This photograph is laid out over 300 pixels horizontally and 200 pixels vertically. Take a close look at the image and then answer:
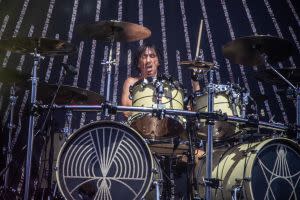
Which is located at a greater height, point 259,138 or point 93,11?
point 93,11

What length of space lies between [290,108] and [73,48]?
137 inches

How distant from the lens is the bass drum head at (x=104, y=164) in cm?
328

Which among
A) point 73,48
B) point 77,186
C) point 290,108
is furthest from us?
point 290,108

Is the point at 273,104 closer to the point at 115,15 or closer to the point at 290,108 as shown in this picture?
the point at 290,108

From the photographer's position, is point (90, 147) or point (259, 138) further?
point (259, 138)

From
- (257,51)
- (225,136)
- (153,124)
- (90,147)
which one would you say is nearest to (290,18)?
(257,51)

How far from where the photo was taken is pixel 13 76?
4.52 m

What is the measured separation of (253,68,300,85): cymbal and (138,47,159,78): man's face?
1809 mm

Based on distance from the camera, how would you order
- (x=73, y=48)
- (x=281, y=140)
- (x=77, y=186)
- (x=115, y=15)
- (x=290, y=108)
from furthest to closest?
(x=115, y=15)
(x=290, y=108)
(x=73, y=48)
(x=281, y=140)
(x=77, y=186)

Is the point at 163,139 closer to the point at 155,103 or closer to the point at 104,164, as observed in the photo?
the point at 155,103

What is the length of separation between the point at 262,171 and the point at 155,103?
47.9 inches

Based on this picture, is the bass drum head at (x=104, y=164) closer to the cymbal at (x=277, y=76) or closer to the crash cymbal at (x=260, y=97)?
the crash cymbal at (x=260, y=97)

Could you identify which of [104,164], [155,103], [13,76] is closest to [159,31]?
[155,103]

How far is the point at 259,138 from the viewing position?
13.0ft
